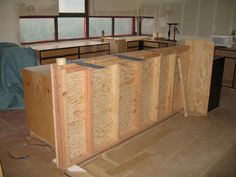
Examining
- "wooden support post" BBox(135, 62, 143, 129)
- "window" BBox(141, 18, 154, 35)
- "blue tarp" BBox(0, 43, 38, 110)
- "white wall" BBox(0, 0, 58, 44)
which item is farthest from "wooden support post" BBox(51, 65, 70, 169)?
"window" BBox(141, 18, 154, 35)

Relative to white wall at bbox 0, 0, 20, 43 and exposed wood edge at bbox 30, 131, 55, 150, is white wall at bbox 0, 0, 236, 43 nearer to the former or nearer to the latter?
white wall at bbox 0, 0, 20, 43

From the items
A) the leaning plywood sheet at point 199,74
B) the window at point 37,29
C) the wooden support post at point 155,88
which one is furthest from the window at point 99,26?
the wooden support post at point 155,88

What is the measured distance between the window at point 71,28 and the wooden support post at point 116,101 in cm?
368

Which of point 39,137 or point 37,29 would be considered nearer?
point 39,137

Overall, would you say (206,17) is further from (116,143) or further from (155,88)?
(116,143)

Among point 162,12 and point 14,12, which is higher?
point 162,12

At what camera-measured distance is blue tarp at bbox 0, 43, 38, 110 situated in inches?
155

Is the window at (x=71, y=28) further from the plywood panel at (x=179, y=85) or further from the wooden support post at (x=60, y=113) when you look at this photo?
the wooden support post at (x=60, y=113)

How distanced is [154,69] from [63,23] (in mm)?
3463

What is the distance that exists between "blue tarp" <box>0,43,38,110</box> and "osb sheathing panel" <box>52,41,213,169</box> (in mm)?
1911

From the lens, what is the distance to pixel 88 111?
2531 mm

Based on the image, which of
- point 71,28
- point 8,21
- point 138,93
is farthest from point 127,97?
point 71,28

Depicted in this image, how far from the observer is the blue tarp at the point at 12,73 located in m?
3.94

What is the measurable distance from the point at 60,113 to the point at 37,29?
12.6 ft
